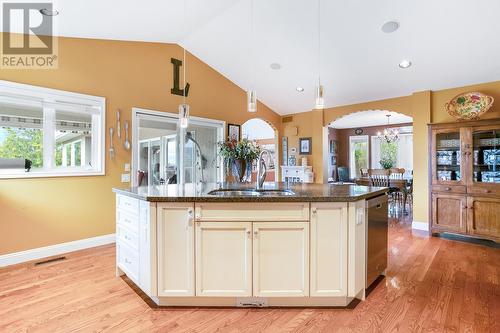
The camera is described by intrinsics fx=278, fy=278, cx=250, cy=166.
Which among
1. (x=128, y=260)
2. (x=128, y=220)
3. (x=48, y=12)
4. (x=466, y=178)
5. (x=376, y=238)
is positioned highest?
(x=48, y=12)

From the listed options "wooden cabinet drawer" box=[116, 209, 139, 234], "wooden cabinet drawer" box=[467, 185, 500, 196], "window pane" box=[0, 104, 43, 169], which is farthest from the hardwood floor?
"window pane" box=[0, 104, 43, 169]

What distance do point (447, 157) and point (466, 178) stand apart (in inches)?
15.7

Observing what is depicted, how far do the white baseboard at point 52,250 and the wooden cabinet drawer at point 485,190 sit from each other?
509cm

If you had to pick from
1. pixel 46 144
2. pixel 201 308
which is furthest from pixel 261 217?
pixel 46 144

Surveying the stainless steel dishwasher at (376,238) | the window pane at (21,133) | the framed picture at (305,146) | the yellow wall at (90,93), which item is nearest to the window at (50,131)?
the window pane at (21,133)

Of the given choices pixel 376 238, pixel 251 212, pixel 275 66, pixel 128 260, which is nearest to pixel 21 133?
pixel 128 260

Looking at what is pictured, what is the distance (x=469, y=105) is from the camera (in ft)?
13.1

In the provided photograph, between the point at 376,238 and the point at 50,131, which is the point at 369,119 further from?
the point at 50,131

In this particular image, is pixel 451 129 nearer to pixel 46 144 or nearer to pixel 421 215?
pixel 421 215

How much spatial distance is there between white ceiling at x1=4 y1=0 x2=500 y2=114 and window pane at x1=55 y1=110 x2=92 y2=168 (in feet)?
3.35

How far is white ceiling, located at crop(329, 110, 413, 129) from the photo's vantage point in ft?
23.6

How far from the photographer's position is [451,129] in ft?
13.3

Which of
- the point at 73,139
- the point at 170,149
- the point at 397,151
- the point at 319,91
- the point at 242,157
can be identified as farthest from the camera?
the point at 397,151

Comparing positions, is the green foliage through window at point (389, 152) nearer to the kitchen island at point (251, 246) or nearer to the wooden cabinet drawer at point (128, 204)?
the kitchen island at point (251, 246)
